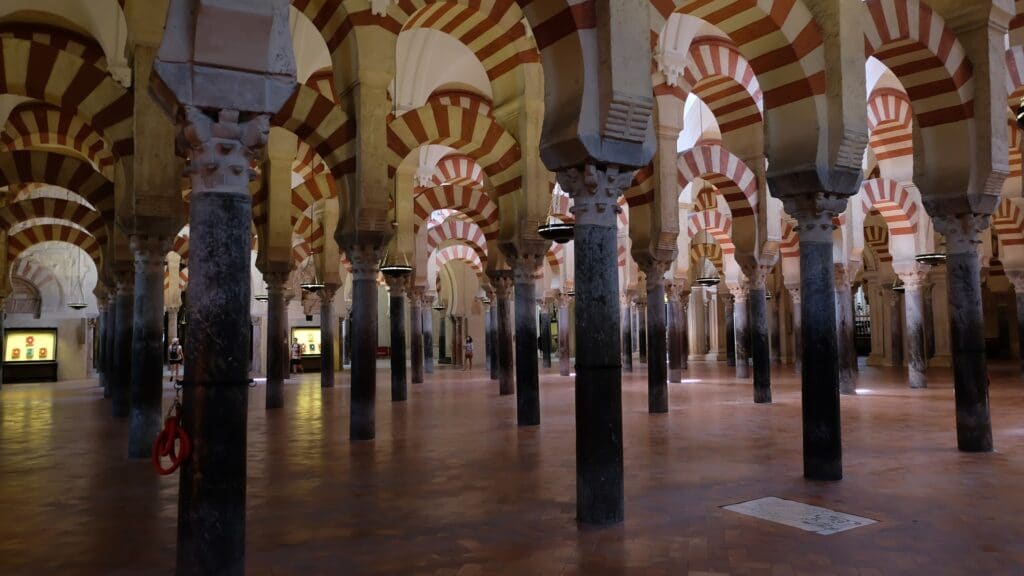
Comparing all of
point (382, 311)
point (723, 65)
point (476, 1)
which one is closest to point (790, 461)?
point (476, 1)

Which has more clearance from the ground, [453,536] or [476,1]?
[476,1]

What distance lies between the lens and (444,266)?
2430 centimetres

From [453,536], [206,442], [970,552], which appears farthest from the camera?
[453,536]

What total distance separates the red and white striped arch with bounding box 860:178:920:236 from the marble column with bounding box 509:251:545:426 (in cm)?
611

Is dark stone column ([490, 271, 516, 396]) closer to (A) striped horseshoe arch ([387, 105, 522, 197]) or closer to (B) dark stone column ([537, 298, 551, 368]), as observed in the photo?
(A) striped horseshoe arch ([387, 105, 522, 197])

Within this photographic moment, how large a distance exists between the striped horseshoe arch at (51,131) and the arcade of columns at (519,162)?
0.03 metres

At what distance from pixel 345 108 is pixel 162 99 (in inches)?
158

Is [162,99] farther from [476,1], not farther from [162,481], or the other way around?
[476,1]

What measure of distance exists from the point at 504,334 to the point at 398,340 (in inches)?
64.3

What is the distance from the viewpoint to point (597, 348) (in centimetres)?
367

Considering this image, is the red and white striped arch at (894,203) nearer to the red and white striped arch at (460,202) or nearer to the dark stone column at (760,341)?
the dark stone column at (760,341)

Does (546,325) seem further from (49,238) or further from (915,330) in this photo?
(49,238)

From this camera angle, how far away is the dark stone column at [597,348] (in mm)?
3549

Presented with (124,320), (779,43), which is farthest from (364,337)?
(779,43)
